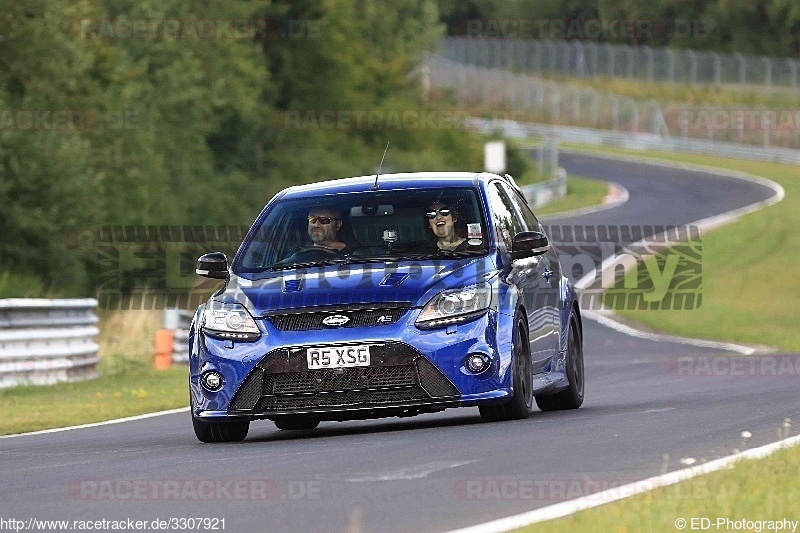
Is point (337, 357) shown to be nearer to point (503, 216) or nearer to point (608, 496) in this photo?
point (503, 216)

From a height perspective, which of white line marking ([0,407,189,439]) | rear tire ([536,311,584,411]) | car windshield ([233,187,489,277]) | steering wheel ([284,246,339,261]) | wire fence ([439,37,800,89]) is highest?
car windshield ([233,187,489,277])

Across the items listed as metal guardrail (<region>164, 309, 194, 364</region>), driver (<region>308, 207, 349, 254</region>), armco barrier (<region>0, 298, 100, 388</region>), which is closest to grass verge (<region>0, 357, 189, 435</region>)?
armco barrier (<region>0, 298, 100, 388</region>)

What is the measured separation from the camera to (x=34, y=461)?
34.7ft

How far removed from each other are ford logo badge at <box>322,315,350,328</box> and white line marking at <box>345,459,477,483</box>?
198 cm

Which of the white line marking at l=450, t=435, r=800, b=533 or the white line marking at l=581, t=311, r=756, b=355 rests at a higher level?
the white line marking at l=450, t=435, r=800, b=533

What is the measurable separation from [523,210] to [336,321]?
2.95 meters

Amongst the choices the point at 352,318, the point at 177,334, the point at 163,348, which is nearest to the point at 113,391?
the point at 163,348

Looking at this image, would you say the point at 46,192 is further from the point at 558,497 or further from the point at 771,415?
the point at 558,497

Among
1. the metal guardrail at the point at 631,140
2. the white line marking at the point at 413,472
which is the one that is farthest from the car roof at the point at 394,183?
Result: the metal guardrail at the point at 631,140

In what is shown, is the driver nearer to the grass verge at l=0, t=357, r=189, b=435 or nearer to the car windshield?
the car windshield

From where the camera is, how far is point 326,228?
11992mm

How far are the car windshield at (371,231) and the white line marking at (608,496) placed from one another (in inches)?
125

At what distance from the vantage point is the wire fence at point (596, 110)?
81.2 m

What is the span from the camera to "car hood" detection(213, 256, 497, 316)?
11008mm
